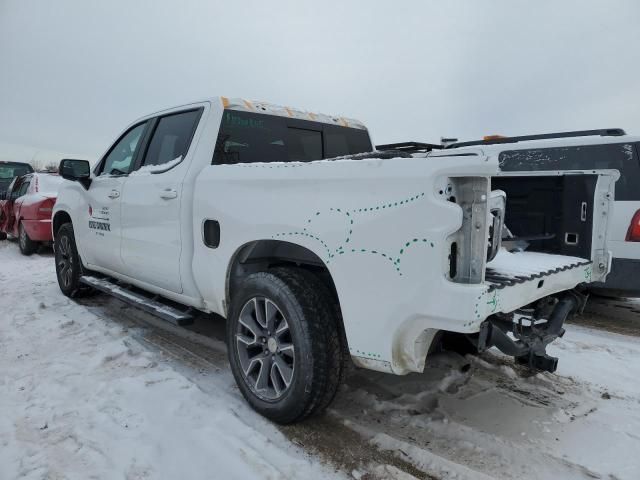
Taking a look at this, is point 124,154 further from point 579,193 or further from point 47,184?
point 47,184

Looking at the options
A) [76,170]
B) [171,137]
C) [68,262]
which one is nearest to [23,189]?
[68,262]

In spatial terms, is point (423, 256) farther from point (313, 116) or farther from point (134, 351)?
point (134, 351)

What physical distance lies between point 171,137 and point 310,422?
8.35 feet

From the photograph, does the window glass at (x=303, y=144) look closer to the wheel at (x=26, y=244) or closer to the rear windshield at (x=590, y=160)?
the rear windshield at (x=590, y=160)

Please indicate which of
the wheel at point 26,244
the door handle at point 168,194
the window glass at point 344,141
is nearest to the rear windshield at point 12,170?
the wheel at point 26,244

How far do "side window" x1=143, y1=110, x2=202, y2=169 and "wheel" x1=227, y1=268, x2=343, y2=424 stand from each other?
56.2 inches

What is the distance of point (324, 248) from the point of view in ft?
7.91

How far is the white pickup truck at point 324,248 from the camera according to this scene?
79.0 inches

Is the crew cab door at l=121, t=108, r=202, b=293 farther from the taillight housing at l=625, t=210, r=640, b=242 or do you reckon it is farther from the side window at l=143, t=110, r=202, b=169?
the taillight housing at l=625, t=210, r=640, b=242

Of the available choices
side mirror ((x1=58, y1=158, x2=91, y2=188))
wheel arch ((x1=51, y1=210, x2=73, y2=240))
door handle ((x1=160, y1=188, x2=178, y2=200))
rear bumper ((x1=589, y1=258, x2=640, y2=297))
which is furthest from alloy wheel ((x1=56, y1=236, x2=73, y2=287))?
rear bumper ((x1=589, y1=258, x2=640, y2=297))

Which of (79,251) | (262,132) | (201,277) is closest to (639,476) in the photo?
(201,277)

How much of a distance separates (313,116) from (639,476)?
11.0 ft

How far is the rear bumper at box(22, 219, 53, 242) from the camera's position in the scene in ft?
29.5

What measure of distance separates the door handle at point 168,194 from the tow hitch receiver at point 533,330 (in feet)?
7.47
